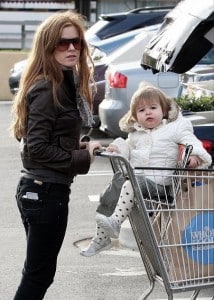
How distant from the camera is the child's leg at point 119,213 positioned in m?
4.45

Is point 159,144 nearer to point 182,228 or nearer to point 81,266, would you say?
point 182,228

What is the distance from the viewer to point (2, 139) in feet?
46.0

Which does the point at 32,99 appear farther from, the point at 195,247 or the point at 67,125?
the point at 195,247

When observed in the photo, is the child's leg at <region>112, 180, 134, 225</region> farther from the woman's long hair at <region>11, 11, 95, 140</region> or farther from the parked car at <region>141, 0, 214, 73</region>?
the parked car at <region>141, 0, 214, 73</region>

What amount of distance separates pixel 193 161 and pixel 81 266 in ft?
7.46

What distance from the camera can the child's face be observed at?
4785mm

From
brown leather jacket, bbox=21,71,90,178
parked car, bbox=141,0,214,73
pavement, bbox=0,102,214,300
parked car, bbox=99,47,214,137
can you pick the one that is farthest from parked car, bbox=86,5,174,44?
brown leather jacket, bbox=21,71,90,178

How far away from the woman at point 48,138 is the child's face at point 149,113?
437 millimetres

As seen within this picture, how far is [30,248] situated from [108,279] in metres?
1.98

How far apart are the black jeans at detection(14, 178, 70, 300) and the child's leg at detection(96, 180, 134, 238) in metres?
0.23

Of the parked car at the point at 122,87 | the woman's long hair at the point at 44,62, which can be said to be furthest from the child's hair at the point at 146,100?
the parked car at the point at 122,87

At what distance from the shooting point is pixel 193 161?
15.2 ft

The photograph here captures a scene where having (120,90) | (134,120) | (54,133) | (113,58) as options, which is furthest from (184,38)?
(113,58)

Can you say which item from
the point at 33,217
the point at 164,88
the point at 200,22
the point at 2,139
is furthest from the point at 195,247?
the point at 2,139
